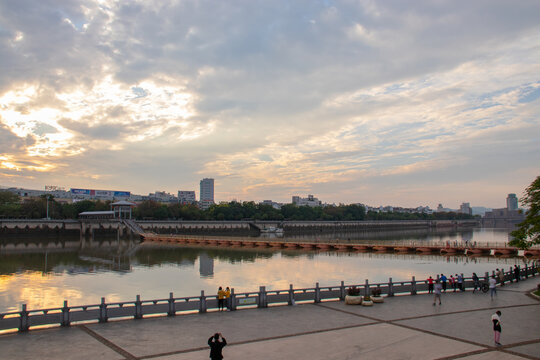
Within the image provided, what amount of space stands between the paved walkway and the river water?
2041cm

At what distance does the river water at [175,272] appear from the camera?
142 ft

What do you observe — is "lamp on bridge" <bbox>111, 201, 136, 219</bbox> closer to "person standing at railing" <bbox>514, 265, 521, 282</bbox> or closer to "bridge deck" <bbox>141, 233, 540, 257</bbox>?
"bridge deck" <bbox>141, 233, 540, 257</bbox>

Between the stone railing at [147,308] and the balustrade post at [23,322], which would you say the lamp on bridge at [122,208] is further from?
the balustrade post at [23,322]

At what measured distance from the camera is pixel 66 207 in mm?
179375

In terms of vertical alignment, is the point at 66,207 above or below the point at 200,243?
above

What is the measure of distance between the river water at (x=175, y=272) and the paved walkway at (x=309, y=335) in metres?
20.4

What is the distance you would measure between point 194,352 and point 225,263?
5619cm

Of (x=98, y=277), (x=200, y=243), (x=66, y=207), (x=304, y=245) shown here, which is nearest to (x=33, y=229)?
(x=66, y=207)

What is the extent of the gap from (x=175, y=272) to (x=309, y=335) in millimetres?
43849

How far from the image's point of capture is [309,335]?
1984 centimetres

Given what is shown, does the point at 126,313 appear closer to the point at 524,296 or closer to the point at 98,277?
the point at 524,296

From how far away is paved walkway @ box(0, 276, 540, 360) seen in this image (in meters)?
17.1

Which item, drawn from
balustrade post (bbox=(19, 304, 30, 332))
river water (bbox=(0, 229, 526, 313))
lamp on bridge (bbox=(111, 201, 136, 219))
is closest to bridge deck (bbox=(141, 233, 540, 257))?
river water (bbox=(0, 229, 526, 313))

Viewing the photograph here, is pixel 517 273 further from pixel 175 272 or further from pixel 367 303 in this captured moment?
pixel 175 272
